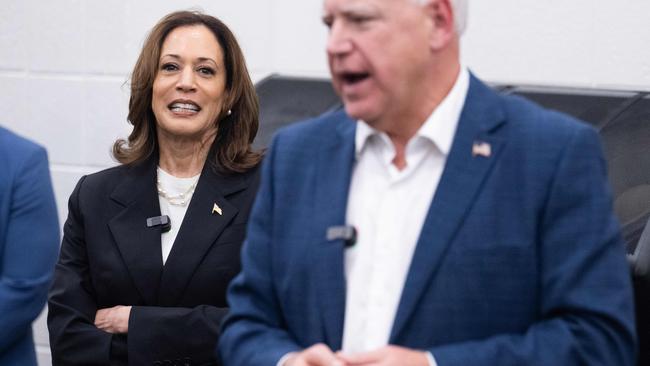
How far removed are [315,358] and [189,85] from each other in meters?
1.67

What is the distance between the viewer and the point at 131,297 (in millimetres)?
3404

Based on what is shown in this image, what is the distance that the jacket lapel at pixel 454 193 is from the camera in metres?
1.98

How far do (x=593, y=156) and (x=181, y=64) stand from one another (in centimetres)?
186

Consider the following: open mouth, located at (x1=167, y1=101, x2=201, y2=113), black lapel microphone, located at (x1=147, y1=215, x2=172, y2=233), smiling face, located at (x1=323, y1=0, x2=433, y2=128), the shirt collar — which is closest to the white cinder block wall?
open mouth, located at (x1=167, y1=101, x2=201, y2=113)

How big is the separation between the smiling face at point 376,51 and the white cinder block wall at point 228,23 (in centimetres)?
218

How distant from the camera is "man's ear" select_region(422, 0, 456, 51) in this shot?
2.02 meters

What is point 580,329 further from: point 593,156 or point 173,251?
point 173,251

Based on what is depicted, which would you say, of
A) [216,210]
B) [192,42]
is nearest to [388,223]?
[216,210]

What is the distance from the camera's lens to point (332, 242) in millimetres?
2064

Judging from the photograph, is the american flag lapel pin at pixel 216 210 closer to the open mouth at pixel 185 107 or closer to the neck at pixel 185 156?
the neck at pixel 185 156

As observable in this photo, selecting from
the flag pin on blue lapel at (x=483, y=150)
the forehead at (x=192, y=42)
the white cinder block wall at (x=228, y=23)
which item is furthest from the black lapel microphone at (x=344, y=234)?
the white cinder block wall at (x=228, y=23)

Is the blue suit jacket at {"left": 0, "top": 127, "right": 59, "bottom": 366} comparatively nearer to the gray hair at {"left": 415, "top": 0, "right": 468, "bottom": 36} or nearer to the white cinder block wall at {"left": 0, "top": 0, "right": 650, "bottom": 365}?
the gray hair at {"left": 415, "top": 0, "right": 468, "bottom": 36}

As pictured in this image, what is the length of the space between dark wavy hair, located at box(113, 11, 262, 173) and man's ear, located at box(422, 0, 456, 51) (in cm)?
156

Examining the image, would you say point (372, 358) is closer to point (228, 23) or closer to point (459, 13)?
point (459, 13)
